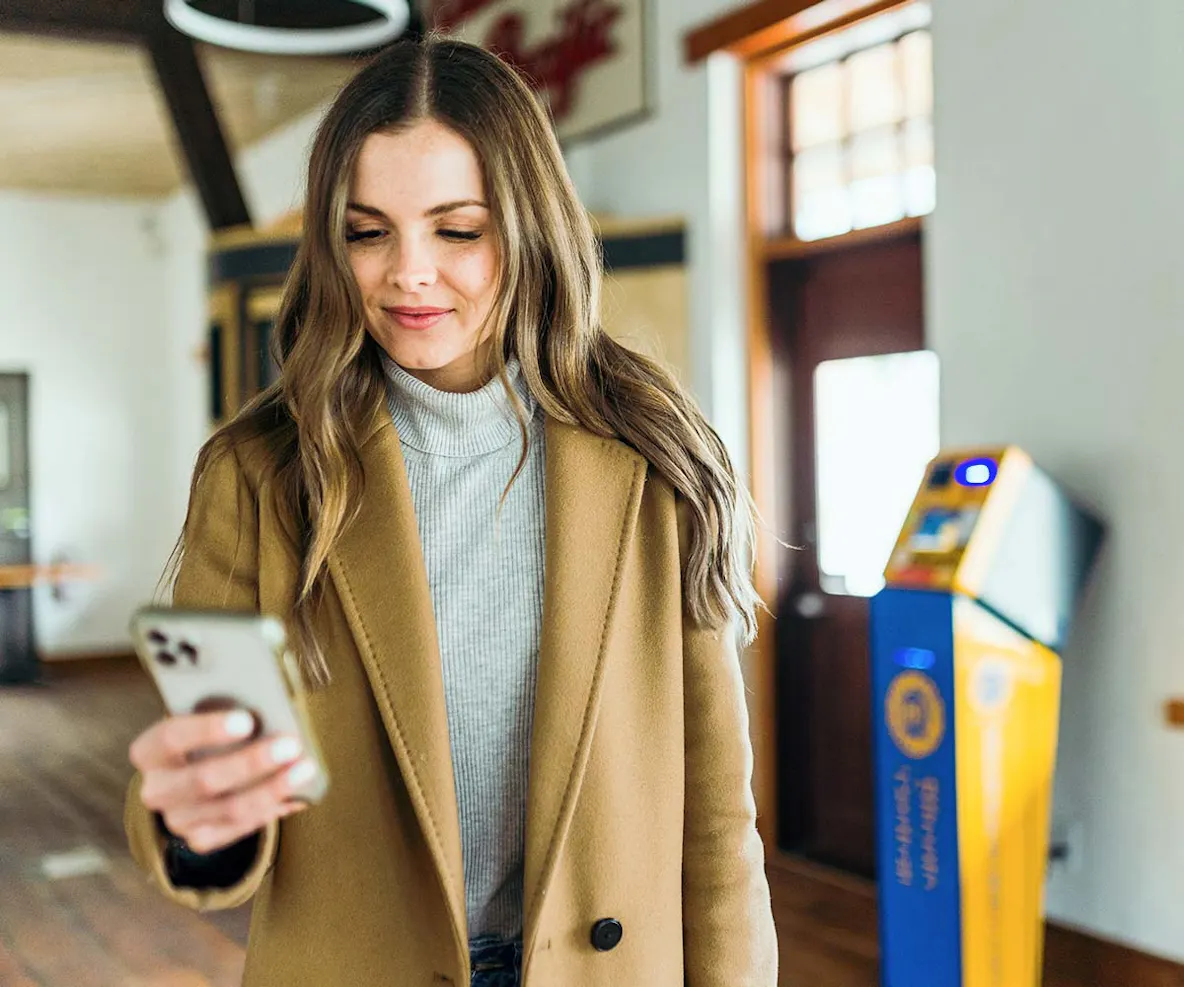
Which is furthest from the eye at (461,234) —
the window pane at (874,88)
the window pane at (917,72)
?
the window pane at (874,88)

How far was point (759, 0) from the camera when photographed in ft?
13.2

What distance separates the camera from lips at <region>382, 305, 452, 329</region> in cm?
108

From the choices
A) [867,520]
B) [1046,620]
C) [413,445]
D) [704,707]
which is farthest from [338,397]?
[867,520]

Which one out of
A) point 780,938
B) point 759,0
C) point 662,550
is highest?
point 759,0

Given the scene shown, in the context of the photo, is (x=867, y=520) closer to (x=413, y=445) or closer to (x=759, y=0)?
(x=759, y=0)

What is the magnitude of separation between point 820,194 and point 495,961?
141 inches

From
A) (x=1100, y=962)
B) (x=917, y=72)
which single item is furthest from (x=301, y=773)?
(x=917, y=72)

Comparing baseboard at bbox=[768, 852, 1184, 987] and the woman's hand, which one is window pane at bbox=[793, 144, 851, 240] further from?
the woman's hand

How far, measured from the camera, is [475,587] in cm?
113

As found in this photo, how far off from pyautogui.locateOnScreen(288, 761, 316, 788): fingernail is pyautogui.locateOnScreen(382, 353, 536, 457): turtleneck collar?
0.45 m

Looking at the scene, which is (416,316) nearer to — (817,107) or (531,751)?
(531,751)

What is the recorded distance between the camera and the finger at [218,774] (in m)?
0.75

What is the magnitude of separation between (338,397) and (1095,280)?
2.53 m

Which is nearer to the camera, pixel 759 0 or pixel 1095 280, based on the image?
pixel 1095 280
